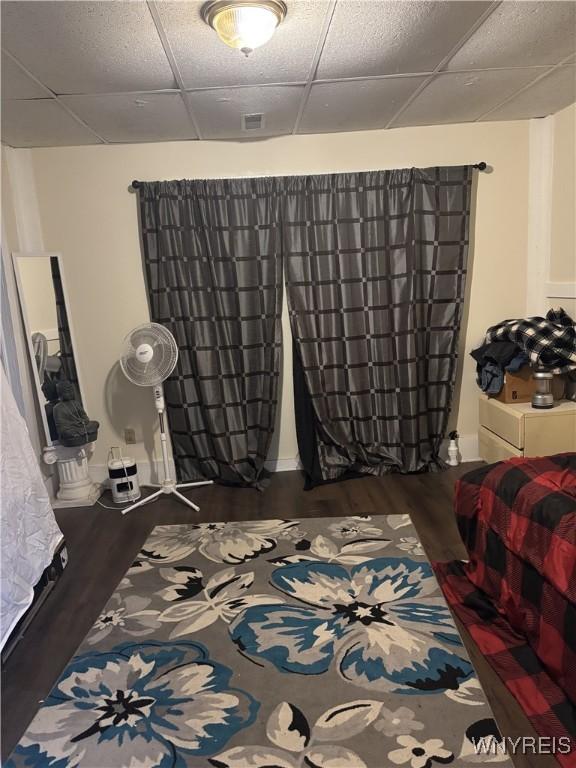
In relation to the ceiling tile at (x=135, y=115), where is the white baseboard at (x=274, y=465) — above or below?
below

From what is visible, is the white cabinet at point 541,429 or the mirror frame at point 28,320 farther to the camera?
the mirror frame at point 28,320

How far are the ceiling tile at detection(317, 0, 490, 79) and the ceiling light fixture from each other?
0.80 feet

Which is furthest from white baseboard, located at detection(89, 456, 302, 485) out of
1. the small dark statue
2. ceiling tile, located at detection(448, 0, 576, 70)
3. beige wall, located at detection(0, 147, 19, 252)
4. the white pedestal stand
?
ceiling tile, located at detection(448, 0, 576, 70)

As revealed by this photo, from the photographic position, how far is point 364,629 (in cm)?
214

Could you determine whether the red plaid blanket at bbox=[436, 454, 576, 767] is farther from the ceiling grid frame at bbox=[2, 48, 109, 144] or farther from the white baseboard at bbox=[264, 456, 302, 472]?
the ceiling grid frame at bbox=[2, 48, 109, 144]

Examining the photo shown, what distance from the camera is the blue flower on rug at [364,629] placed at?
189 centimetres

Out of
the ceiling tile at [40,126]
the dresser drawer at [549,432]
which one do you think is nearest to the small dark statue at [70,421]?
the ceiling tile at [40,126]

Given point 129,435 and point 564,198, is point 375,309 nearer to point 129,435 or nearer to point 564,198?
point 564,198

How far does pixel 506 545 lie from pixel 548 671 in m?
0.43

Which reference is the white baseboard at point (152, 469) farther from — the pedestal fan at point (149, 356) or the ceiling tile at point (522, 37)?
the ceiling tile at point (522, 37)

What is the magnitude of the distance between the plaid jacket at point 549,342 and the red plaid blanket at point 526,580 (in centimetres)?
117

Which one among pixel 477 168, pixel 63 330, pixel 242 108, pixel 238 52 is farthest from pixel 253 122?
pixel 63 330

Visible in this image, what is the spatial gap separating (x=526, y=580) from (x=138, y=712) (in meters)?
1.45

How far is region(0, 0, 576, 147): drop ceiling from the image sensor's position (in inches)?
75.4
